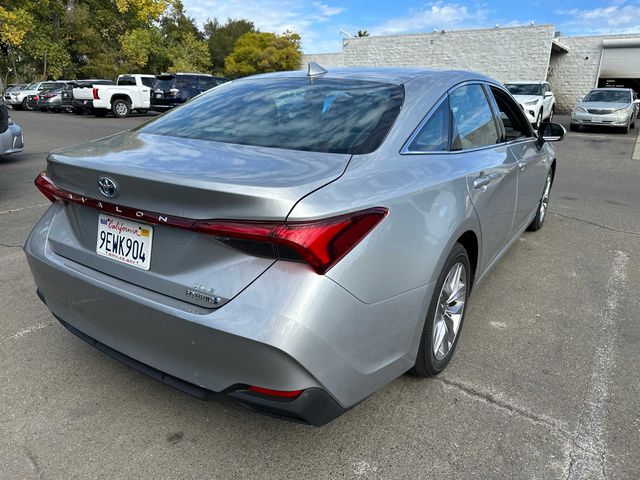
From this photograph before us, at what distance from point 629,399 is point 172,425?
2.30m

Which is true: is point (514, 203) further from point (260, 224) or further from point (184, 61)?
point (184, 61)

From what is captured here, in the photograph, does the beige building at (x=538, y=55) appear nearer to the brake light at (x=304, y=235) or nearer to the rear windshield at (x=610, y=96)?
the rear windshield at (x=610, y=96)

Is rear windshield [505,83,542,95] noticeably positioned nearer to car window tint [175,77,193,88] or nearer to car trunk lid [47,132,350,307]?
car window tint [175,77,193,88]

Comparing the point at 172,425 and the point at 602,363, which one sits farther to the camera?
the point at 602,363

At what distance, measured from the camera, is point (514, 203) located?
3.52 meters

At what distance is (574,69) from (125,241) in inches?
1388

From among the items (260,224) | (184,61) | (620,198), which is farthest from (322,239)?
(184,61)

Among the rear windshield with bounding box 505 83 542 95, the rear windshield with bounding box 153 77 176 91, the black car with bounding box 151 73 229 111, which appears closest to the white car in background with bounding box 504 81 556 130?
the rear windshield with bounding box 505 83 542 95

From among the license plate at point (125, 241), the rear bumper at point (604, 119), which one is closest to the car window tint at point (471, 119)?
the license plate at point (125, 241)

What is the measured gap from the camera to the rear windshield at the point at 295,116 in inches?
88.1

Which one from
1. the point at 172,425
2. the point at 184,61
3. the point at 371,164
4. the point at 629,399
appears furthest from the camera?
the point at 184,61

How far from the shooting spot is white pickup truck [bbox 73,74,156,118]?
21656 mm

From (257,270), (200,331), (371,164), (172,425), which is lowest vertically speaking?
(172,425)

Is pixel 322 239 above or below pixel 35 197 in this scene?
above
